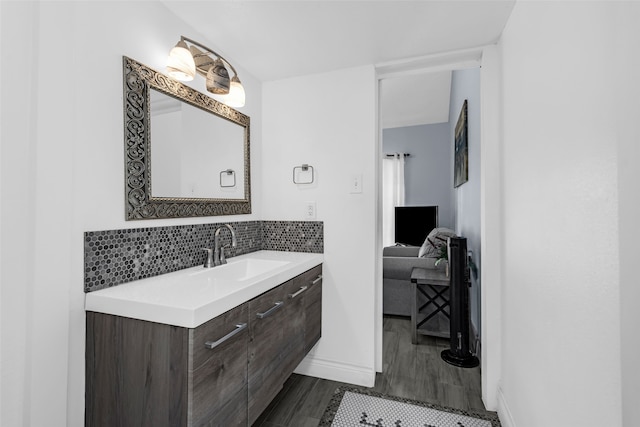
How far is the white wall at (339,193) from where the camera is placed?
2.15m

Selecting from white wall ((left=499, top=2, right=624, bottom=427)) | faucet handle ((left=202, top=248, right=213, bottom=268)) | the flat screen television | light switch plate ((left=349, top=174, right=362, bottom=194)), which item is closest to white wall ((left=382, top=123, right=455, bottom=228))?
the flat screen television

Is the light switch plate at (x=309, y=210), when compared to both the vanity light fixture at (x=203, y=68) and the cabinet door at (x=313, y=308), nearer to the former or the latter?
the cabinet door at (x=313, y=308)

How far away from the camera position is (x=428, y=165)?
5707 mm

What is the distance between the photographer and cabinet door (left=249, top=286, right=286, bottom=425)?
1.32m

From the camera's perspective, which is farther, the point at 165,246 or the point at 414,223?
the point at 414,223

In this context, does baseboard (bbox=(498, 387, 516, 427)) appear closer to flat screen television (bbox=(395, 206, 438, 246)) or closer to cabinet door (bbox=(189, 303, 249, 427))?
cabinet door (bbox=(189, 303, 249, 427))

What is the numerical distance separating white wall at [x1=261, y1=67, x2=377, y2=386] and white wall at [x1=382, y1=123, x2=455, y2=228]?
3857mm

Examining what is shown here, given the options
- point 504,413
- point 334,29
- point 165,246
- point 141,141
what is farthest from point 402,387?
point 334,29

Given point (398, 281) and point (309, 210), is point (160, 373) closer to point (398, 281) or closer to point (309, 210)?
point (309, 210)

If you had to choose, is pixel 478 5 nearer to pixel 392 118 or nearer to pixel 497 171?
pixel 497 171

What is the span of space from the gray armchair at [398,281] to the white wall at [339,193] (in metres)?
1.15

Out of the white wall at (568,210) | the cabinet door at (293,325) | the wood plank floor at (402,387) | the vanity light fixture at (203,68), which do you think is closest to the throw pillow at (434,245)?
the wood plank floor at (402,387)

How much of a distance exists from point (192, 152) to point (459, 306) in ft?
7.35

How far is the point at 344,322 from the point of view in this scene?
220cm
